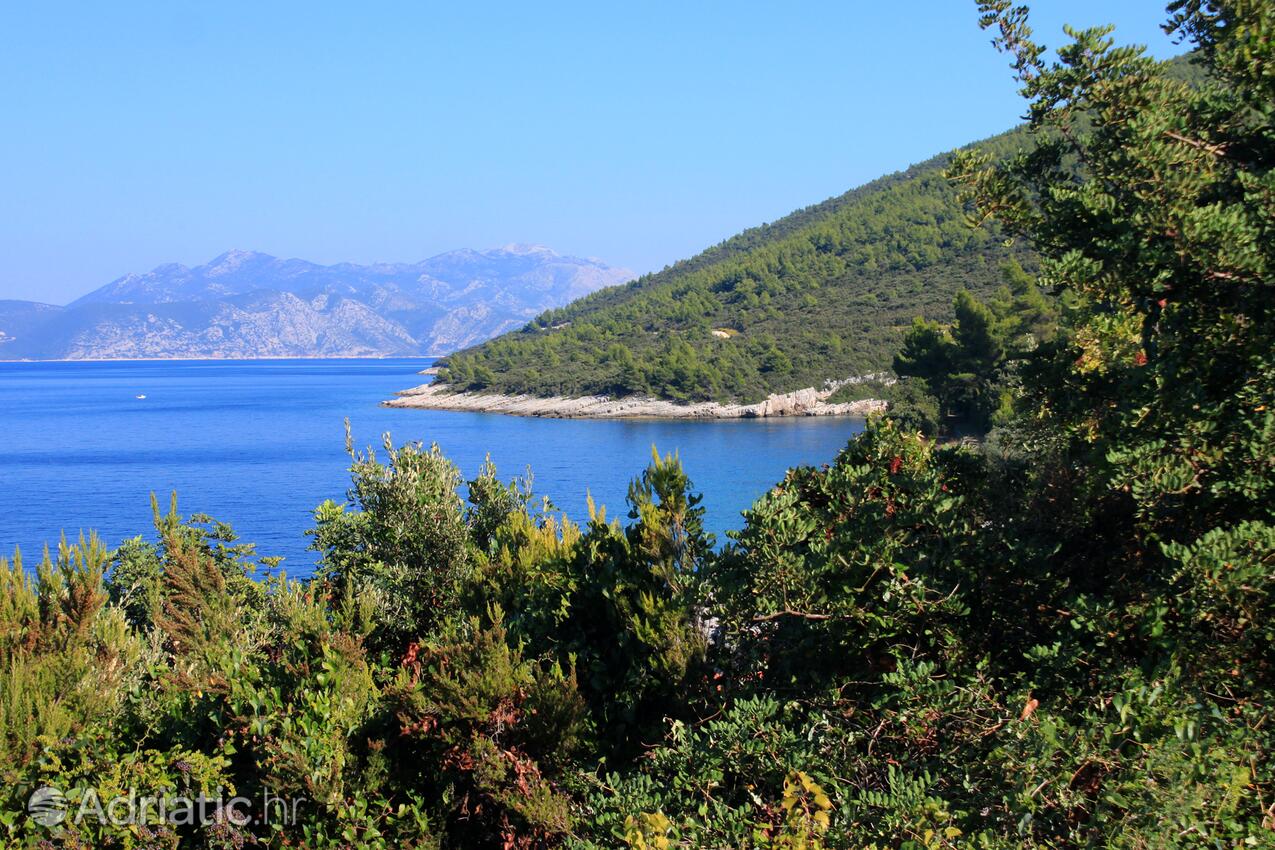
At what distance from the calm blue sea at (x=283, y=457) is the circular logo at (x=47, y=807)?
20.1 m

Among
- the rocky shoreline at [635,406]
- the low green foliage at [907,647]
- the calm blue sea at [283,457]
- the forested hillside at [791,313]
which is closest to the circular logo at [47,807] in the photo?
the low green foliage at [907,647]

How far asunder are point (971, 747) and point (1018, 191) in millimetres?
2986

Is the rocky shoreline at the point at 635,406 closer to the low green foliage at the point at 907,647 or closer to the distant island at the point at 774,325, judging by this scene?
the distant island at the point at 774,325

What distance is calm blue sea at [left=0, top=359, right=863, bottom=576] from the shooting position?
35.8 meters

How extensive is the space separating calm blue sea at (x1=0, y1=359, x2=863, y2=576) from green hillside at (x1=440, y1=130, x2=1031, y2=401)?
328 inches

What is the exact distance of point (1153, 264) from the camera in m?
4.24

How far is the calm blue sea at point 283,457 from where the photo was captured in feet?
117

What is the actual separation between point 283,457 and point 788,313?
5017 cm

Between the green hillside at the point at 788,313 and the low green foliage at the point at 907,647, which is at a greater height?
the green hillside at the point at 788,313

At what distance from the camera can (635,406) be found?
252 feet

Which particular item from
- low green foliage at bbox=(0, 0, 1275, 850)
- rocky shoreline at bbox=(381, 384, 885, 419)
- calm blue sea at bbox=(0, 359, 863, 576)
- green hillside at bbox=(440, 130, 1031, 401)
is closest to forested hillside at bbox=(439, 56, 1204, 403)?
green hillside at bbox=(440, 130, 1031, 401)

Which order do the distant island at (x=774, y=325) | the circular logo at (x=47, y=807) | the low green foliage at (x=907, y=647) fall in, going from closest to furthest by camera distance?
the low green foliage at (x=907, y=647) < the circular logo at (x=47, y=807) < the distant island at (x=774, y=325)

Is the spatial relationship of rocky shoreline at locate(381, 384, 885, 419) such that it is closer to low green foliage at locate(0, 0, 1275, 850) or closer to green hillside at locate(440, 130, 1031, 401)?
green hillside at locate(440, 130, 1031, 401)

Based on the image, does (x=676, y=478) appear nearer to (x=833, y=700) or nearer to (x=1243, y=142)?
(x=833, y=700)
